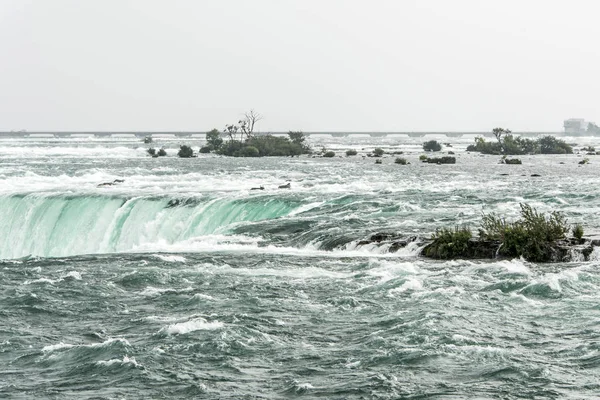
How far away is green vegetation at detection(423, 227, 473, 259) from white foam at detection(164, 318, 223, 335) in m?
9.07

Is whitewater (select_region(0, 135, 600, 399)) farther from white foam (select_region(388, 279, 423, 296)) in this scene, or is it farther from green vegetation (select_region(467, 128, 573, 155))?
green vegetation (select_region(467, 128, 573, 155))

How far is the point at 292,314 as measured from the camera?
18031 mm

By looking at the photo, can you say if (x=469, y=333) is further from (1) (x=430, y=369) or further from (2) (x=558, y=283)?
(2) (x=558, y=283)

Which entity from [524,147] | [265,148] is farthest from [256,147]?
[524,147]

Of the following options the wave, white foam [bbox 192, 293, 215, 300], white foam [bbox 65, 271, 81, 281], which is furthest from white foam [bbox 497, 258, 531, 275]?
the wave

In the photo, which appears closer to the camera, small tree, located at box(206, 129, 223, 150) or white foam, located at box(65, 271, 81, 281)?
white foam, located at box(65, 271, 81, 281)

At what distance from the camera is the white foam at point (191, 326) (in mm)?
16819

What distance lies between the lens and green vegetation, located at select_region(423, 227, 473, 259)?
24.2m

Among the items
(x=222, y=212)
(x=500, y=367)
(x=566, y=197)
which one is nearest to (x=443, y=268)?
(x=500, y=367)

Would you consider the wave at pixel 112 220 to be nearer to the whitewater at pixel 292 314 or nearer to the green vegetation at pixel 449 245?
the whitewater at pixel 292 314

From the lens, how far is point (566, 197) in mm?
40656

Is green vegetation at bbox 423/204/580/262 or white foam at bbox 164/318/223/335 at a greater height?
green vegetation at bbox 423/204/580/262

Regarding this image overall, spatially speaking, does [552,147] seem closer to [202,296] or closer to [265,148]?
[265,148]

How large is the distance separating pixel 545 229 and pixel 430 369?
1142 cm
